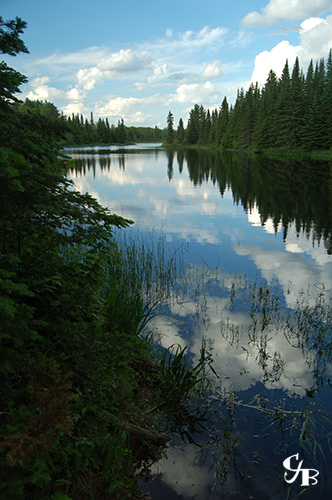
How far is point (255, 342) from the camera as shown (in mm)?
7211

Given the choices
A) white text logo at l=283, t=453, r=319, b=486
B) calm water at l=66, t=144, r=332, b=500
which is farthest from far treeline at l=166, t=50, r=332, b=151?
white text logo at l=283, t=453, r=319, b=486

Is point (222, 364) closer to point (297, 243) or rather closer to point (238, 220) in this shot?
point (297, 243)

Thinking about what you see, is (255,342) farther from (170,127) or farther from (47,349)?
(170,127)

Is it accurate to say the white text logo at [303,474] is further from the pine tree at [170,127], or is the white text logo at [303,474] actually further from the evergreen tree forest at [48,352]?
the pine tree at [170,127]

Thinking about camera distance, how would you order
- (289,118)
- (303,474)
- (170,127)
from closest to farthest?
(303,474) < (289,118) < (170,127)

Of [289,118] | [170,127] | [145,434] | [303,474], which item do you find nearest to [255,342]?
[303,474]

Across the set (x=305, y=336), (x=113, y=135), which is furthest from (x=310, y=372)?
(x=113, y=135)

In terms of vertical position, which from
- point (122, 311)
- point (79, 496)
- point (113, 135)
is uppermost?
point (113, 135)

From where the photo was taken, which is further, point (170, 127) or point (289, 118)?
point (170, 127)

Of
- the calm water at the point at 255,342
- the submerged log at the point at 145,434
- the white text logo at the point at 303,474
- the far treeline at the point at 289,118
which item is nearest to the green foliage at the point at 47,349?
the submerged log at the point at 145,434

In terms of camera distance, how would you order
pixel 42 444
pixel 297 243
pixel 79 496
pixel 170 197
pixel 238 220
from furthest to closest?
pixel 170 197, pixel 238 220, pixel 297 243, pixel 79 496, pixel 42 444

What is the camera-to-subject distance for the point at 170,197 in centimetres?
2827

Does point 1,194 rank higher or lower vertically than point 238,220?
higher

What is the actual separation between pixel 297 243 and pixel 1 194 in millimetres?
14157
